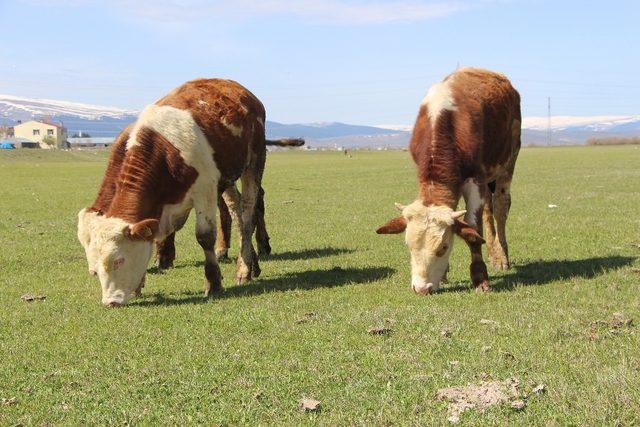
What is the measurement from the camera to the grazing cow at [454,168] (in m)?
9.60

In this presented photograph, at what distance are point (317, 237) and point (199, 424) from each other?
471 inches

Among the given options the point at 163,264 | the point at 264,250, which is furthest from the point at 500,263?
the point at 163,264

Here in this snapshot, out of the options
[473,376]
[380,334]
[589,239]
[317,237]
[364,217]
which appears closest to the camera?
[473,376]

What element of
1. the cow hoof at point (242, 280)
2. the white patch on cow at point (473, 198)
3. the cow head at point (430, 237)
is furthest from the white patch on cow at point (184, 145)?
the white patch on cow at point (473, 198)

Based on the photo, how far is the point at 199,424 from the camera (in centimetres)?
539

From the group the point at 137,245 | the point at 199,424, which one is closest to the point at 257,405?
the point at 199,424

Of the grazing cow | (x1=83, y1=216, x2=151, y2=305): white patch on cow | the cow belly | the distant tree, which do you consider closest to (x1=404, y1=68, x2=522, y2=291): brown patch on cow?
the grazing cow

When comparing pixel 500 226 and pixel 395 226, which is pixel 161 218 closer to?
pixel 395 226

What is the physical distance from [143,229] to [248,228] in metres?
3.18

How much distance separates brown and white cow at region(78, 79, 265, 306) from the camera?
31.8ft

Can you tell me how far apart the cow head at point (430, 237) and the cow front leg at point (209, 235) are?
2.74 metres

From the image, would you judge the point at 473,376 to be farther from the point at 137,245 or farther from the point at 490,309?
the point at 137,245

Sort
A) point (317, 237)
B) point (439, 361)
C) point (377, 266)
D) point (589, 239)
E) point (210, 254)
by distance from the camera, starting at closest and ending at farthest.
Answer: point (439, 361), point (210, 254), point (377, 266), point (589, 239), point (317, 237)

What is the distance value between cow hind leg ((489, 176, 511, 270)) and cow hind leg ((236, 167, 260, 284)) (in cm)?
428
